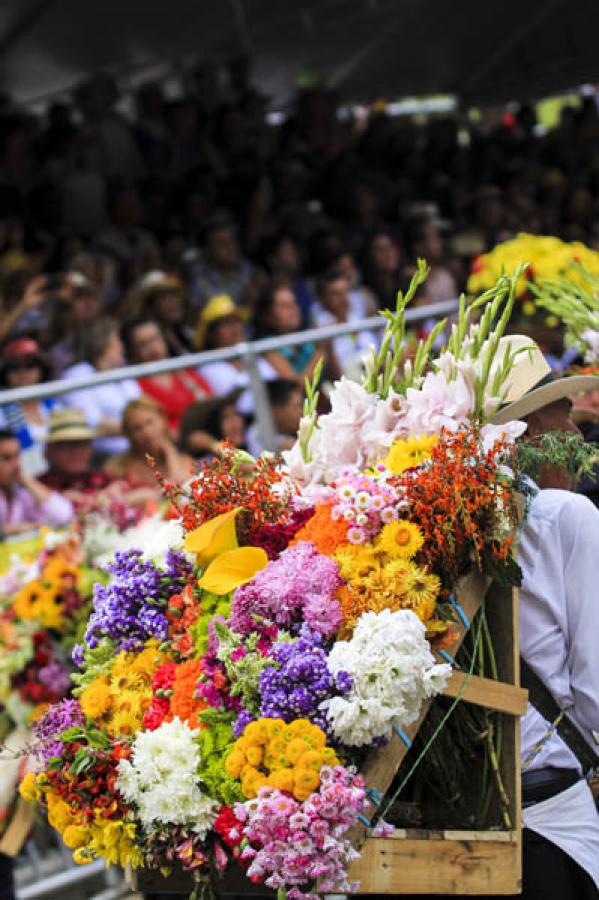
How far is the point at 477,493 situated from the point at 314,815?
751 mm

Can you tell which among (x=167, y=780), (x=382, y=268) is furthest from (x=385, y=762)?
(x=382, y=268)

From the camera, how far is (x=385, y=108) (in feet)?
47.5

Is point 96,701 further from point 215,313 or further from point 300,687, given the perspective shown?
point 215,313

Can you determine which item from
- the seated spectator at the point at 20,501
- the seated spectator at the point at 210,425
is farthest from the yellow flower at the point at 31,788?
the seated spectator at the point at 210,425

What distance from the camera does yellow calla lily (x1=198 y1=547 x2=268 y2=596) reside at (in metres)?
3.06

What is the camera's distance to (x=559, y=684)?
121 inches

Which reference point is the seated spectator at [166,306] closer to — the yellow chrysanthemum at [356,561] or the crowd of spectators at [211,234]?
the crowd of spectators at [211,234]

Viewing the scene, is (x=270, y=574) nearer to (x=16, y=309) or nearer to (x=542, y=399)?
(x=542, y=399)

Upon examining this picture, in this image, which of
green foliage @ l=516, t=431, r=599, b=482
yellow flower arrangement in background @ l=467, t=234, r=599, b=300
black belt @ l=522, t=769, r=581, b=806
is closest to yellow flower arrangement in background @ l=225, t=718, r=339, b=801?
black belt @ l=522, t=769, r=581, b=806

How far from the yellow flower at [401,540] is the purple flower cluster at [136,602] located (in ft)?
2.00

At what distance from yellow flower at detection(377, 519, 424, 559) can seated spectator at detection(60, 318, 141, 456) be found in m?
4.25

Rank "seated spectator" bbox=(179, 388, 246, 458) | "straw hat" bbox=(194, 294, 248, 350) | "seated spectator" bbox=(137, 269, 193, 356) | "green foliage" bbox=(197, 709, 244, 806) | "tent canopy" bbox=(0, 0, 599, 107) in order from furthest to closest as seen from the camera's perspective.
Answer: "tent canopy" bbox=(0, 0, 599, 107)
"seated spectator" bbox=(137, 269, 193, 356)
"straw hat" bbox=(194, 294, 248, 350)
"seated spectator" bbox=(179, 388, 246, 458)
"green foliage" bbox=(197, 709, 244, 806)

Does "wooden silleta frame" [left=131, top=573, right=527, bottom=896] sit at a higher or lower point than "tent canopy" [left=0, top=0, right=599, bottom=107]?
lower

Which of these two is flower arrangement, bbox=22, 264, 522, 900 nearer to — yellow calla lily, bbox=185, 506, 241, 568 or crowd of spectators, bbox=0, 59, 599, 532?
yellow calla lily, bbox=185, 506, 241, 568
